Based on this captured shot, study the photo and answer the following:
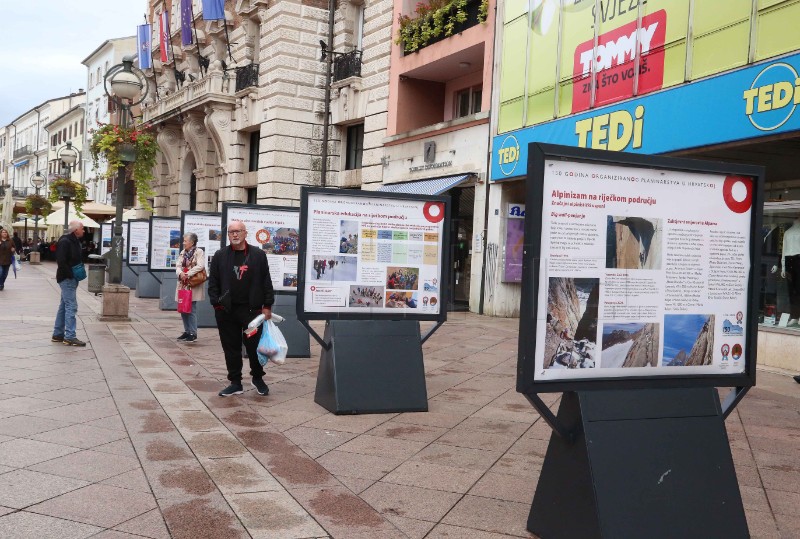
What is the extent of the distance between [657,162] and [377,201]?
382 cm

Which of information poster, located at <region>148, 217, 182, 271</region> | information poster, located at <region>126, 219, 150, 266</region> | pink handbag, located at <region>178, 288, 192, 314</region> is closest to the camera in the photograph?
pink handbag, located at <region>178, 288, 192, 314</region>

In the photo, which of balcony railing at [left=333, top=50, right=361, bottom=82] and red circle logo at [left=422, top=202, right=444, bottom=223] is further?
balcony railing at [left=333, top=50, right=361, bottom=82]

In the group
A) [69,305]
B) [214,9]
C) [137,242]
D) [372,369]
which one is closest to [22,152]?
[214,9]

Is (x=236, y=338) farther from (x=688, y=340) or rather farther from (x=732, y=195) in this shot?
(x=732, y=195)

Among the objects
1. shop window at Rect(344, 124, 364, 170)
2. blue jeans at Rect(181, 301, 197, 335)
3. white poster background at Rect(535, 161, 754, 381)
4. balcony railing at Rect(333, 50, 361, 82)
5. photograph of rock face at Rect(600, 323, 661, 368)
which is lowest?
blue jeans at Rect(181, 301, 197, 335)

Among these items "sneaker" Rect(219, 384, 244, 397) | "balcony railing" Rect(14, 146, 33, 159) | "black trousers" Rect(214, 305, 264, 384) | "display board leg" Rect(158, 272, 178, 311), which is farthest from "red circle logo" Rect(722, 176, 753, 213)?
"balcony railing" Rect(14, 146, 33, 159)

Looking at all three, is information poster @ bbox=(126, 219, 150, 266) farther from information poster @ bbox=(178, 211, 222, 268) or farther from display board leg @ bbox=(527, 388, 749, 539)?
display board leg @ bbox=(527, 388, 749, 539)

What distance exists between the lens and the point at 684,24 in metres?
12.9

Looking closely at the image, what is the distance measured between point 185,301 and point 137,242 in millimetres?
13228

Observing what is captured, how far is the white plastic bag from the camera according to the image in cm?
764

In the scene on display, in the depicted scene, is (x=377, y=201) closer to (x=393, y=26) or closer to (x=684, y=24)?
(x=684, y=24)

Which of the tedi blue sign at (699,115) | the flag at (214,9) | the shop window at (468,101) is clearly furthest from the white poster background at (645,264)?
the flag at (214,9)

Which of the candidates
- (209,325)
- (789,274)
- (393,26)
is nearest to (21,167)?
(393,26)

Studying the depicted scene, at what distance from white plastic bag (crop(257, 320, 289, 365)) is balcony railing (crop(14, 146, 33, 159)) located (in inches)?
3960
